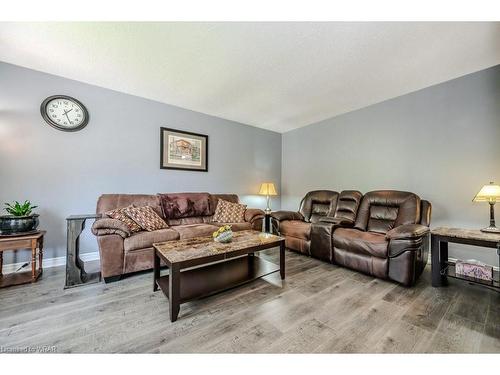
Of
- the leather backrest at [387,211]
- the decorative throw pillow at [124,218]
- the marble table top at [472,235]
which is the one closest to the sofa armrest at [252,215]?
the leather backrest at [387,211]

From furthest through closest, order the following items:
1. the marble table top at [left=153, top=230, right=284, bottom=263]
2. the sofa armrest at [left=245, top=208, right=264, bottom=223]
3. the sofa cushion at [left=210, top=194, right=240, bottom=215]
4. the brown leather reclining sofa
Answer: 1. the sofa cushion at [left=210, top=194, right=240, bottom=215]
2. the sofa armrest at [left=245, top=208, right=264, bottom=223]
3. the brown leather reclining sofa
4. the marble table top at [left=153, top=230, right=284, bottom=263]

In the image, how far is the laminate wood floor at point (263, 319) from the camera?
49.6 inches

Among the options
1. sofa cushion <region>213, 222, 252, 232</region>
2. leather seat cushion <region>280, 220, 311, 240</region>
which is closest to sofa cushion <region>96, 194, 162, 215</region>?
sofa cushion <region>213, 222, 252, 232</region>

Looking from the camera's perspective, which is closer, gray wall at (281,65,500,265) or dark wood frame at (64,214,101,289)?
dark wood frame at (64,214,101,289)

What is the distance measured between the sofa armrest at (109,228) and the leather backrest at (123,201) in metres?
0.56

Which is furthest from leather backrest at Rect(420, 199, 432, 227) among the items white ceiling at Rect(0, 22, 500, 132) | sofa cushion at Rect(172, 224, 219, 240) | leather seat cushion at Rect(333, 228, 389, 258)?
sofa cushion at Rect(172, 224, 219, 240)

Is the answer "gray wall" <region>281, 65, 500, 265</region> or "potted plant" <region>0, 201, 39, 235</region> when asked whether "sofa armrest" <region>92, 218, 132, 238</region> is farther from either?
"gray wall" <region>281, 65, 500, 265</region>

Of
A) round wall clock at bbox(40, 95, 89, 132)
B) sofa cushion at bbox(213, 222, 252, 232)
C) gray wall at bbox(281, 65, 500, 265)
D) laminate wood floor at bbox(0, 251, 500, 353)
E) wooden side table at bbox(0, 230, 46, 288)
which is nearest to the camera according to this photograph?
laminate wood floor at bbox(0, 251, 500, 353)

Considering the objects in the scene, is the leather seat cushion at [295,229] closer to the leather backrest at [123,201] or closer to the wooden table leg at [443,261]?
the wooden table leg at [443,261]

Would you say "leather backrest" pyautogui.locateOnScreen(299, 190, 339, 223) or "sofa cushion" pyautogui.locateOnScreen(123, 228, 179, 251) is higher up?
"leather backrest" pyautogui.locateOnScreen(299, 190, 339, 223)

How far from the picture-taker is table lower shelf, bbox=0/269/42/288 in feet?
6.64

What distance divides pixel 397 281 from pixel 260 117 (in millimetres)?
3320

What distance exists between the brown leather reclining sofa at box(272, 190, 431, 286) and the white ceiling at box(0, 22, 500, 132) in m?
1.57

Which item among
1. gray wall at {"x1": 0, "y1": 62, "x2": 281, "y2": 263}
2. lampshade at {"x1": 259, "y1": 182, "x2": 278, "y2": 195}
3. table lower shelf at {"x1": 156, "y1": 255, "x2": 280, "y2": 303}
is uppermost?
gray wall at {"x1": 0, "y1": 62, "x2": 281, "y2": 263}
